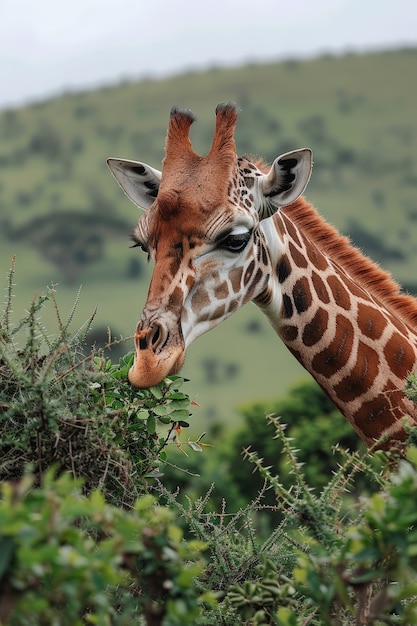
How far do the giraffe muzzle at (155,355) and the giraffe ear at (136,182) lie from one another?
2114mm

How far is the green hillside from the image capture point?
75562 millimetres

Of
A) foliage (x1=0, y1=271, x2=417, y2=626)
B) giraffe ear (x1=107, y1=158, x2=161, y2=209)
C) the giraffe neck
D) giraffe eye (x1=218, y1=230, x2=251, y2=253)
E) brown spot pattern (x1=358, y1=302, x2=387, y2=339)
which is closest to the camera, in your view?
foliage (x1=0, y1=271, x2=417, y2=626)

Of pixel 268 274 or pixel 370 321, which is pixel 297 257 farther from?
pixel 370 321

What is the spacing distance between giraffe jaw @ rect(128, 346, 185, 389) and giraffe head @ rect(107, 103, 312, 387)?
1 centimetres

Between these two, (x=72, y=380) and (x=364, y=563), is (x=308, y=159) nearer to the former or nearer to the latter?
(x=72, y=380)

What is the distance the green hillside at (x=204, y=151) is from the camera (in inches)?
2975

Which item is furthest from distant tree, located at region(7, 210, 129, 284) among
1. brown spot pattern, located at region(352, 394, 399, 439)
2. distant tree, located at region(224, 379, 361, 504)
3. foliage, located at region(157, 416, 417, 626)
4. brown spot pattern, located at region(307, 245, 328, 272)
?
foliage, located at region(157, 416, 417, 626)

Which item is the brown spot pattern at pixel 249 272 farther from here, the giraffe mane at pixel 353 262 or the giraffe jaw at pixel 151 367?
the giraffe mane at pixel 353 262

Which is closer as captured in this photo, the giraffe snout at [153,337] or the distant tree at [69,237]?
the giraffe snout at [153,337]

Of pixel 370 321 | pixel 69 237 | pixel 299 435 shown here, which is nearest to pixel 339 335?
pixel 370 321

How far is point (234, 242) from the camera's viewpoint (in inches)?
289

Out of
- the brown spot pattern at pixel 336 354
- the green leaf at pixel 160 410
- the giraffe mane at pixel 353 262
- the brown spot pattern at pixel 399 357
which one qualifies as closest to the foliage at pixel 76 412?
the green leaf at pixel 160 410

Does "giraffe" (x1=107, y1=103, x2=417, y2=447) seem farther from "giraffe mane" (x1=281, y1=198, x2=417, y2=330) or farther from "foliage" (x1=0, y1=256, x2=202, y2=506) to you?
"foliage" (x1=0, y1=256, x2=202, y2=506)

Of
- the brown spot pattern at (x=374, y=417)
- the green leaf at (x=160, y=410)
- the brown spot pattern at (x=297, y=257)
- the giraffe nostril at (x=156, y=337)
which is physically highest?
the brown spot pattern at (x=297, y=257)
